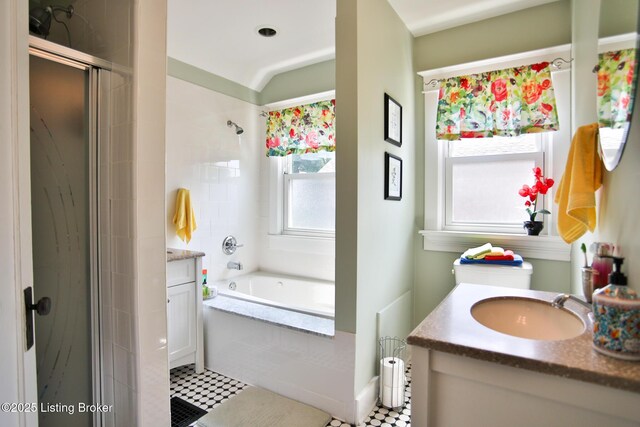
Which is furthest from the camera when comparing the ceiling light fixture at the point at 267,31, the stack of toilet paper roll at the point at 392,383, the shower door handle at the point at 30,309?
the ceiling light fixture at the point at 267,31

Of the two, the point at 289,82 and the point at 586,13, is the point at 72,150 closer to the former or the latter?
the point at 289,82

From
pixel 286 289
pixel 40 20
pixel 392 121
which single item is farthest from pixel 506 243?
pixel 40 20

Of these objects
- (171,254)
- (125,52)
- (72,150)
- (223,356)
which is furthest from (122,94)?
(223,356)

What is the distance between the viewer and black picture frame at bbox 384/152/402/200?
7.45ft

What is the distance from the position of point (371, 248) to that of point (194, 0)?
2011 millimetres

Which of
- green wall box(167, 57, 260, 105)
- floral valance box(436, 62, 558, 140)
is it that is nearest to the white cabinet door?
green wall box(167, 57, 260, 105)

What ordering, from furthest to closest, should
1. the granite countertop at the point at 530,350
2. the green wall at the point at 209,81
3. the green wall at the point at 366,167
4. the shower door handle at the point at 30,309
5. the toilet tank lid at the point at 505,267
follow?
the green wall at the point at 209,81 → the toilet tank lid at the point at 505,267 → the green wall at the point at 366,167 → the shower door handle at the point at 30,309 → the granite countertop at the point at 530,350

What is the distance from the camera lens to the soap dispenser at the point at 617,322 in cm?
81

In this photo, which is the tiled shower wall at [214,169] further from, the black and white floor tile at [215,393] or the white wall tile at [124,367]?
the white wall tile at [124,367]

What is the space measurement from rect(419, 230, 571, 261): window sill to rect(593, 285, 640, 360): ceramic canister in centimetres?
170

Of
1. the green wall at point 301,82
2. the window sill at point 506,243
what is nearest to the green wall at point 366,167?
the window sill at point 506,243

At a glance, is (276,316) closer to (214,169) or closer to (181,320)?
(181,320)

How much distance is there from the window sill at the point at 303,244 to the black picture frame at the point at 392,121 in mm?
1236

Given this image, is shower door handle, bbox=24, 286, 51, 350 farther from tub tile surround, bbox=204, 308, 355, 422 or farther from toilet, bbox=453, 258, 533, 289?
A: toilet, bbox=453, 258, 533, 289
